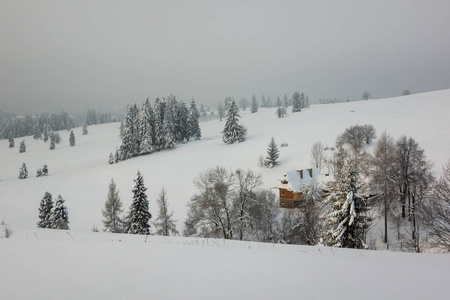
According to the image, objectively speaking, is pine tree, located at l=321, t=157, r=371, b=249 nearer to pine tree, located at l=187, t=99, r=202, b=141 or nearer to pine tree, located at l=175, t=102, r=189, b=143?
pine tree, located at l=187, t=99, r=202, b=141

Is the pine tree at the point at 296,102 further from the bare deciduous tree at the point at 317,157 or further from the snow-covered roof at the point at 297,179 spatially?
the snow-covered roof at the point at 297,179

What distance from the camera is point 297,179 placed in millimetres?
34594

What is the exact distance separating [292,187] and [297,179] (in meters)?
2.24

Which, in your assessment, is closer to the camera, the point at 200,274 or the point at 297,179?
the point at 200,274

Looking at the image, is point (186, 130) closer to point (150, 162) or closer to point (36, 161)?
point (150, 162)

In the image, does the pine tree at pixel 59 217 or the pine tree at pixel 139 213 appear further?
the pine tree at pixel 59 217

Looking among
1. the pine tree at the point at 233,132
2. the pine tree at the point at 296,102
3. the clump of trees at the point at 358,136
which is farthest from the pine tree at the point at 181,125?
the pine tree at the point at 296,102

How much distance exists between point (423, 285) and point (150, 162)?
5488 cm

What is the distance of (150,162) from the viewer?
5488cm

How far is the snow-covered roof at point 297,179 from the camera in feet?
109

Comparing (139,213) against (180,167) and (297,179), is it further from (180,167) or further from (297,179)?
(180,167)

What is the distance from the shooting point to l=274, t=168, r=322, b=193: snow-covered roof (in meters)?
33.1

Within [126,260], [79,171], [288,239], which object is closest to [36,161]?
[79,171]

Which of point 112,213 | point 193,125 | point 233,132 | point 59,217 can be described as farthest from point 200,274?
point 193,125
